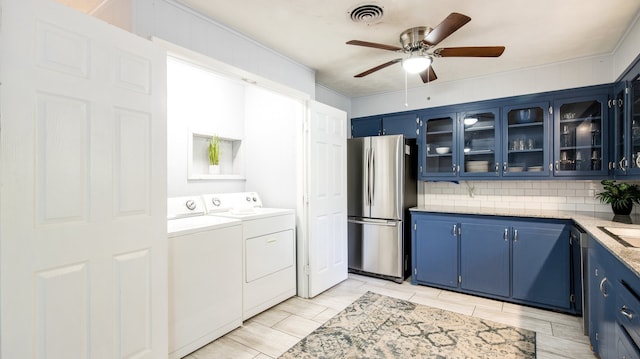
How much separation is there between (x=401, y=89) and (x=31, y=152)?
3.96 metres

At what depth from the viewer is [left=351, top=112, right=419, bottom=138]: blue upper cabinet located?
13.3 feet

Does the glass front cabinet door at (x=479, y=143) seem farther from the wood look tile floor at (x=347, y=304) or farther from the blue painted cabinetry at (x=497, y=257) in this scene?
the wood look tile floor at (x=347, y=304)

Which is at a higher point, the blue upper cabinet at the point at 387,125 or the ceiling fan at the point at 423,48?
the ceiling fan at the point at 423,48

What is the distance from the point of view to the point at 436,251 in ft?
11.5

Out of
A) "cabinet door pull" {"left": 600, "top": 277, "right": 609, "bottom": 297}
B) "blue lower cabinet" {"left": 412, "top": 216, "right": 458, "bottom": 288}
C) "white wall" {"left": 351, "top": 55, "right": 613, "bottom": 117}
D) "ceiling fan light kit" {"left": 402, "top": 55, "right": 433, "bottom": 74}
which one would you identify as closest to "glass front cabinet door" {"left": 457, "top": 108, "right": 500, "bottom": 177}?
"white wall" {"left": 351, "top": 55, "right": 613, "bottom": 117}

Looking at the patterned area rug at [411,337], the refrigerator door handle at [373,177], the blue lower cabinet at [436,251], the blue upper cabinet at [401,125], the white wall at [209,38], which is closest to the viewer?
the white wall at [209,38]

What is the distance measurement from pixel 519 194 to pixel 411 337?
7.54ft

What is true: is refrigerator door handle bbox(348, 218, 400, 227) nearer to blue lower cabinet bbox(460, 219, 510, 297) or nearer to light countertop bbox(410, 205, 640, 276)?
light countertop bbox(410, 205, 640, 276)

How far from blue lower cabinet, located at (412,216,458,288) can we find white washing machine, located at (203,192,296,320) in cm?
150

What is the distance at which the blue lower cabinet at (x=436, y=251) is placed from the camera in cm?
342

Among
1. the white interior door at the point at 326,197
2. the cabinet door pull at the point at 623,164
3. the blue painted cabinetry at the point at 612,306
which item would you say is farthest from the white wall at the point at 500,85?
the blue painted cabinetry at the point at 612,306

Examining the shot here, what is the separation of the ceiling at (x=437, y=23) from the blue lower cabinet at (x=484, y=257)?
1.78m

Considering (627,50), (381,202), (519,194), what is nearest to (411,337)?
(381,202)

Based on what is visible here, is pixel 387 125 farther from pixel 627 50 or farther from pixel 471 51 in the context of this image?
pixel 627 50
